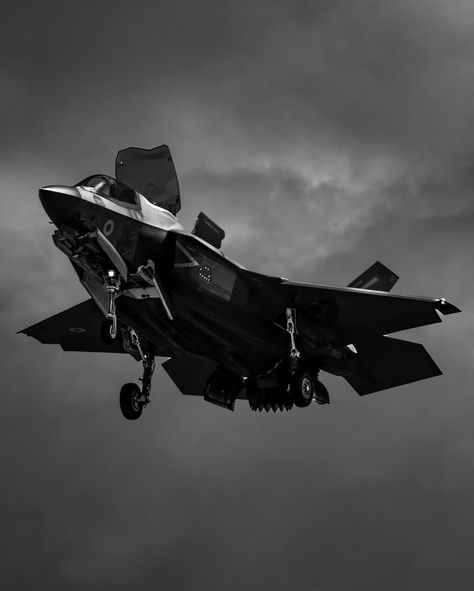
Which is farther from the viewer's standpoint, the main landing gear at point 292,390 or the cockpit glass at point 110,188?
the main landing gear at point 292,390

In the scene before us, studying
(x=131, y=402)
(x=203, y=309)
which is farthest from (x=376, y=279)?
(x=131, y=402)

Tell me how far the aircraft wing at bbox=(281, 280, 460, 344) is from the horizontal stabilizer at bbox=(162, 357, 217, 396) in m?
5.50

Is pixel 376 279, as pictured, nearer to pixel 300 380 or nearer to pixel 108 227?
pixel 300 380

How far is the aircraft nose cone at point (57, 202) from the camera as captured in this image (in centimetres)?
2370

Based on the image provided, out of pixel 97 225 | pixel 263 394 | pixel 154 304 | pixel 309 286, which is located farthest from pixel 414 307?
pixel 97 225

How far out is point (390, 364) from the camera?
31172mm

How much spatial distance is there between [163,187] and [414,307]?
690 cm

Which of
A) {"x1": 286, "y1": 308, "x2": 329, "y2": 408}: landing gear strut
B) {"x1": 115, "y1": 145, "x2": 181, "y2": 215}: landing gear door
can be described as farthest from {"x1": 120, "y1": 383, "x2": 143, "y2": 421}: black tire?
{"x1": 115, "y1": 145, "x2": 181, "y2": 215}: landing gear door

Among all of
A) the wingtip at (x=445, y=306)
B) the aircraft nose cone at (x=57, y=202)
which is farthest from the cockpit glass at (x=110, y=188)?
the wingtip at (x=445, y=306)

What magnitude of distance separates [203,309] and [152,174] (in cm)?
363

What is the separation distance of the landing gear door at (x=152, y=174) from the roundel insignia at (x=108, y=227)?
2.34 meters

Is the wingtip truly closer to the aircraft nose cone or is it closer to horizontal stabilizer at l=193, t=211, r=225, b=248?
horizontal stabilizer at l=193, t=211, r=225, b=248

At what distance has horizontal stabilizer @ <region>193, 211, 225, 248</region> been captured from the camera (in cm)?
2683

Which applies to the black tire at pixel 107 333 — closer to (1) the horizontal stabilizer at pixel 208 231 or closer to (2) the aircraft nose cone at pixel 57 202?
(2) the aircraft nose cone at pixel 57 202
